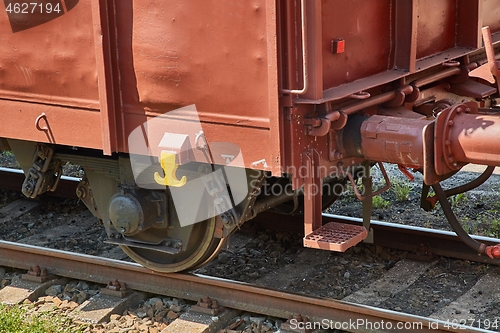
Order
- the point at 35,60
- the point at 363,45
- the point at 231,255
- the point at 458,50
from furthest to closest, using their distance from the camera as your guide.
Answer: the point at 231,255
the point at 458,50
the point at 35,60
the point at 363,45

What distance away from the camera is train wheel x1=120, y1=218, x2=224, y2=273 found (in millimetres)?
5586

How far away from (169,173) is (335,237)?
46.4 inches

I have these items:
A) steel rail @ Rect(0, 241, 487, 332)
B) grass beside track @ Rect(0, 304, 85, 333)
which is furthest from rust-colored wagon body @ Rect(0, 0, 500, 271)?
grass beside track @ Rect(0, 304, 85, 333)

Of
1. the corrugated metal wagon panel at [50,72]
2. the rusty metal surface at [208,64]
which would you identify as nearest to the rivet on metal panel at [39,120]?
the corrugated metal wagon panel at [50,72]

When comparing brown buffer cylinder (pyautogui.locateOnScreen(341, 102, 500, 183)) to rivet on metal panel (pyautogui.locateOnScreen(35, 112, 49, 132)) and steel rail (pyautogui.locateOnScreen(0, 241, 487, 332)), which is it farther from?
rivet on metal panel (pyautogui.locateOnScreen(35, 112, 49, 132))

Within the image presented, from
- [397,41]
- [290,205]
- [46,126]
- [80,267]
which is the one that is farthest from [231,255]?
[397,41]

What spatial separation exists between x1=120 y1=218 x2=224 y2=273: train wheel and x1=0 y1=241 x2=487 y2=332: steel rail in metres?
0.07

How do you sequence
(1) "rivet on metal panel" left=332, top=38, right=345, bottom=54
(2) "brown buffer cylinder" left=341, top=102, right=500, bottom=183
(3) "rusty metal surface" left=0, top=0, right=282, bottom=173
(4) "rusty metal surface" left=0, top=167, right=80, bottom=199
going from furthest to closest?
(4) "rusty metal surface" left=0, top=167, right=80, bottom=199 < (1) "rivet on metal panel" left=332, top=38, right=345, bottom=54 < (3) "rusty metal surface" left=0, top=0, right=282, bottom=173 < (2) "brown buffer cylinder" left=341, top=102, right=500, bottom=183

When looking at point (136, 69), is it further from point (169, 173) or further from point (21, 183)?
point (21, 183)

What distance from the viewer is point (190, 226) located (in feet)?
18.3

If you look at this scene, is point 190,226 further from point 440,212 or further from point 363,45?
point 440,212

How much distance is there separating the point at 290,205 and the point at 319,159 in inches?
80.9

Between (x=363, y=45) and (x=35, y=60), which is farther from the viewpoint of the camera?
(x=35, y=60)

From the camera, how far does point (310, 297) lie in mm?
5211
